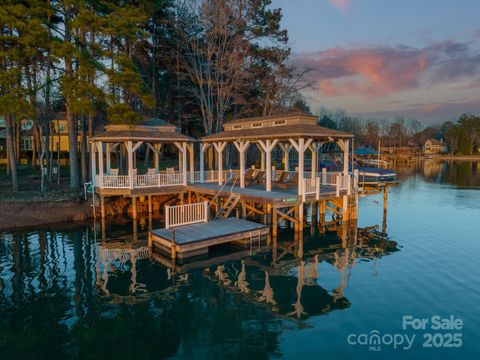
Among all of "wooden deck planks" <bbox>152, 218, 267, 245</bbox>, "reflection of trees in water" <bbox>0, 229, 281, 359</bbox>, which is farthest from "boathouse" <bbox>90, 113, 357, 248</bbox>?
"reflection of trees in water" <bbox>0, 229, 281, 359</bbox>

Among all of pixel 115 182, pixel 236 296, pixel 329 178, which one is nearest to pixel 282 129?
pixel 329 178

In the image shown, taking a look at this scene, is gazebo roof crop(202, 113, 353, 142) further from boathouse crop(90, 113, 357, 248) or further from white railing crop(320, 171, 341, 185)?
white railing crop(320, 171, 341, 185)

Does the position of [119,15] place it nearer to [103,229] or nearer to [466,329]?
[103,229]

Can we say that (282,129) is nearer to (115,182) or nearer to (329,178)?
(329,178)

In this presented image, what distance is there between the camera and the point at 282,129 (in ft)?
57.0

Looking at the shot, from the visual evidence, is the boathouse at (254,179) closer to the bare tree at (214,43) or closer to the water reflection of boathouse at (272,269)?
the water reflection of boathouse at (272,269)

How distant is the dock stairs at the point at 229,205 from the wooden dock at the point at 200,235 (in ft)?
3.45

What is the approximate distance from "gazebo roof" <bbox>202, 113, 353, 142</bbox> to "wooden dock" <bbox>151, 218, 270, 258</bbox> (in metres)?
4.76

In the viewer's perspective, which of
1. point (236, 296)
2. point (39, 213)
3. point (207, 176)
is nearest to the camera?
point (236, 296)

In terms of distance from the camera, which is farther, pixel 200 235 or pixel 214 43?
pixel 214 43

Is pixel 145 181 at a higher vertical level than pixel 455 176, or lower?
higher

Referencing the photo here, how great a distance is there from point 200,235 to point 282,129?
24.1ft

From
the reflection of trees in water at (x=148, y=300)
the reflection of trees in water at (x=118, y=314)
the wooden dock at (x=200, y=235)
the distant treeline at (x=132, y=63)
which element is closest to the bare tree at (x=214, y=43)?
the distant treeline at (x=132, y=63)

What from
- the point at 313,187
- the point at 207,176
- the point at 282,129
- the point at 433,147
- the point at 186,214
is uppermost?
the point at 433,147
